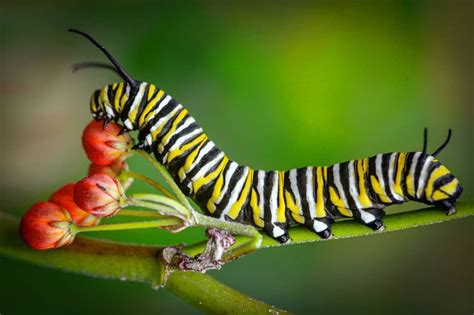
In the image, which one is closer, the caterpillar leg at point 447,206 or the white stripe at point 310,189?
the caterpillar leg at point 447,206

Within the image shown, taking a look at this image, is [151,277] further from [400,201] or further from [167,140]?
[400,201]

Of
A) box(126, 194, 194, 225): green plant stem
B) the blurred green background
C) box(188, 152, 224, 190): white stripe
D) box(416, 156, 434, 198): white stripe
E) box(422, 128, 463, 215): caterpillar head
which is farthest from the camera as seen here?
the blurred green background

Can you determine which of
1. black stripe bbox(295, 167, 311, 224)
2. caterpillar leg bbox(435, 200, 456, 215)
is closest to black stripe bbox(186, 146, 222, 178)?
black stripe bbox(295, 167, 311, 224)

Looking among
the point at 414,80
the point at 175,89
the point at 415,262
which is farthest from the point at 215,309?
the point at 414,80

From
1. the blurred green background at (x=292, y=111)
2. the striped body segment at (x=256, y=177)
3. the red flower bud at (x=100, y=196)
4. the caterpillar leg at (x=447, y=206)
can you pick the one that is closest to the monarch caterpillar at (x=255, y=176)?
the striped body segment at (x=256, y=177)

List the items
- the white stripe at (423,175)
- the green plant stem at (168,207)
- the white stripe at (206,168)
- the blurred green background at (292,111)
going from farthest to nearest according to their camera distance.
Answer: the blurred green background at (292,111) < the white stripe at (206,168) < the white stripe at (423,175) < the green plant stem at (168,207)

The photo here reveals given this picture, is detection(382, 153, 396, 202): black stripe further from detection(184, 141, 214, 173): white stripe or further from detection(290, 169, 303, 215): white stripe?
detection(184, 141, 214, 173): white stripe

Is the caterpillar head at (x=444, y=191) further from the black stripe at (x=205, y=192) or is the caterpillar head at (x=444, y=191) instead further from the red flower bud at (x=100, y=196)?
the red flower bud at (x=100, y=196)
